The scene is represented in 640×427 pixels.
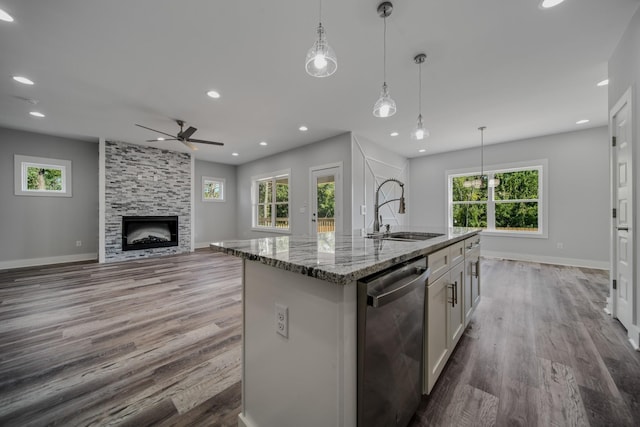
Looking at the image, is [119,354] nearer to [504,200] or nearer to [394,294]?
[394,294]

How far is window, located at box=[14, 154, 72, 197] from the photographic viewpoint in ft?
15.7

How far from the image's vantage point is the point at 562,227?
4.85 m

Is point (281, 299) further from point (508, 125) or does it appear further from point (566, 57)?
point (508, 125)

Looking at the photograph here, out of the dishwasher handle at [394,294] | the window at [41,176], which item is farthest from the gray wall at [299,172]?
the window at [41,176]

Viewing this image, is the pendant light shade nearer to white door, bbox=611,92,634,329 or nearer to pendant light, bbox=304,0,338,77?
pendant light, bbox=304,0,338,77

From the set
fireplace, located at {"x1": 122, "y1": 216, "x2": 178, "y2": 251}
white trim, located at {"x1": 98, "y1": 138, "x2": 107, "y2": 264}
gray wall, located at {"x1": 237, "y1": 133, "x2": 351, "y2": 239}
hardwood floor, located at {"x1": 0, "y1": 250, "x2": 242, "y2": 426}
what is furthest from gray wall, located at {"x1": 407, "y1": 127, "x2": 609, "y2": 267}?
white trim, located at {"x1": 98, "y1": 138, "x2": 107, "y2": 264}

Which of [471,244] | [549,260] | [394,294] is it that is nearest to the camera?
[394,294]

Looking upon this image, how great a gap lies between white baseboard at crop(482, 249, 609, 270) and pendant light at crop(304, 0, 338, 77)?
6.01 m

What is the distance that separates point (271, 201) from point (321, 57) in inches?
219

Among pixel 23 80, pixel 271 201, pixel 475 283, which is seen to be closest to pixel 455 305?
pixel 475 283

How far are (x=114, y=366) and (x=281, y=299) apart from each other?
1.71 m

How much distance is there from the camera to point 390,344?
0.99 metres

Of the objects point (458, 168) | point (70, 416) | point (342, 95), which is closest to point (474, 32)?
point (342, 95)

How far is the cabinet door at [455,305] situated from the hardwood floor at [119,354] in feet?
4.96
